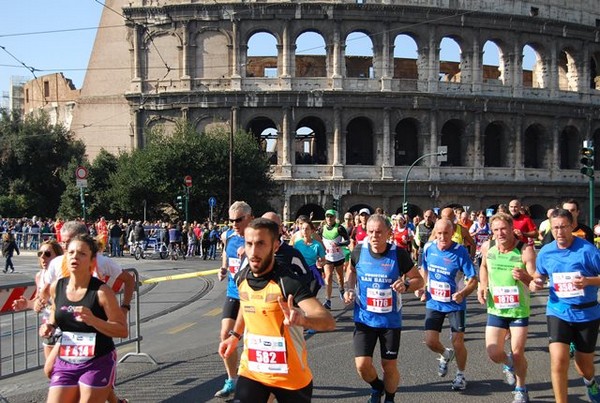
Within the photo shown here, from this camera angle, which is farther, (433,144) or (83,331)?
(433,144)

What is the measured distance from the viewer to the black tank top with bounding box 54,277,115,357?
480cm

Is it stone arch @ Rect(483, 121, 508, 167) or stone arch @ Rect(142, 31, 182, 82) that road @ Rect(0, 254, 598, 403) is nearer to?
stone arch @ Rect(142, 31, 182, 82)

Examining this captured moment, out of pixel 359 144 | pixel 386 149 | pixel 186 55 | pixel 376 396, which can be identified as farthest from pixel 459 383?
pixel 359 144

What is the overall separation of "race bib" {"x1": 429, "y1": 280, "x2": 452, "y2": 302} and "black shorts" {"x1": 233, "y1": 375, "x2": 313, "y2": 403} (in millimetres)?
3215

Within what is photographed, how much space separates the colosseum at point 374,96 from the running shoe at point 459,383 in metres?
28.9

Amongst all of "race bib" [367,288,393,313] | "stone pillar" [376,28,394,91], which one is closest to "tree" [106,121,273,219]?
"stone pillar" [376,28,394,91]

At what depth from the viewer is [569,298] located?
5.94 metres

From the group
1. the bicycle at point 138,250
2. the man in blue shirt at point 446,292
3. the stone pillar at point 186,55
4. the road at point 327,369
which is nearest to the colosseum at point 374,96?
the stone pillar at point 186,55

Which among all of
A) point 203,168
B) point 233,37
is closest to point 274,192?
point 203,168

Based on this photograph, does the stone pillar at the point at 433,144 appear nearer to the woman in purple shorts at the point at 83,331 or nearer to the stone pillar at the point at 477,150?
the stone pillar at the point at 477,150

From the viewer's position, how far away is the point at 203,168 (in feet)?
117

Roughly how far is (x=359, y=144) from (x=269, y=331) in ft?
124

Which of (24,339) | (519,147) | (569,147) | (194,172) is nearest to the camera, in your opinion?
(24,339)

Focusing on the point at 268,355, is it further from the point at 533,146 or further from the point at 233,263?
the point at 533,146
